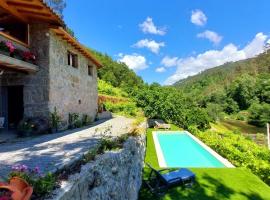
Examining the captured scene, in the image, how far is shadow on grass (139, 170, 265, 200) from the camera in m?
9.18

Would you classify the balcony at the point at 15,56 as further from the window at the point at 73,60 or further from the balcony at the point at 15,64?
the window at the point at 73,60

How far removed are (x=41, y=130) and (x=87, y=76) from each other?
8.06 m

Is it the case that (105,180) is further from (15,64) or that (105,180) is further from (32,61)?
(32,61)

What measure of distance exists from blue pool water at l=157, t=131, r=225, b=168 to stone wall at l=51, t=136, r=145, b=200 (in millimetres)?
6292

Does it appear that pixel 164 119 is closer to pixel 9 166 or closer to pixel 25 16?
pixel 25 16

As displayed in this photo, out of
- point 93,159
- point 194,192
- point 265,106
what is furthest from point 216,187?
point 265,106

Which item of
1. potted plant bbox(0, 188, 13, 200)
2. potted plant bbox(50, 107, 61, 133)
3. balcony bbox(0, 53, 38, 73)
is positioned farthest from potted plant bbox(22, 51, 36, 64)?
potted plant bbox(0, 188, 13, 200)

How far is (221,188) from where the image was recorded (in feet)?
33.1

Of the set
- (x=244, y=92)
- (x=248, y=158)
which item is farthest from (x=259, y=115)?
(x=248, y=158)

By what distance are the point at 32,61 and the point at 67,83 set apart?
305cm

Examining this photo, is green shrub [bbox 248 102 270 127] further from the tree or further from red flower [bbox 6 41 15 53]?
red flower [bbox 6 41 15 53]

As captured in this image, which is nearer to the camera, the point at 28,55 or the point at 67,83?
the point at 28,55

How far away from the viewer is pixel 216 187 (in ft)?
33.3

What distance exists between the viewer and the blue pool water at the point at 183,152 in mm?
14336
